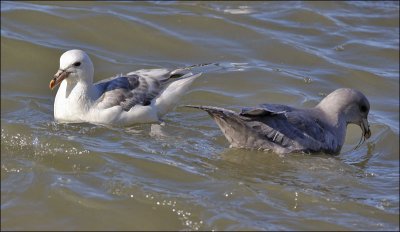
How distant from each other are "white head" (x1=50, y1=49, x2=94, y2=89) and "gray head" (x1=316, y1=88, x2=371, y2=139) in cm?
259

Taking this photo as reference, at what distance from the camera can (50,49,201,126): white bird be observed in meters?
10.0

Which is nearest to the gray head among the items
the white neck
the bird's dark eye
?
the bird's dark eye

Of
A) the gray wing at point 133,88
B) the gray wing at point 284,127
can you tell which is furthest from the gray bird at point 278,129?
the gray wing at point 133,88

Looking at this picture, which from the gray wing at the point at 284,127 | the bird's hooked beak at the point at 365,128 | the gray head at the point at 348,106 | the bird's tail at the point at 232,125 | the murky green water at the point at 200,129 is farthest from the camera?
the bird's hooked beak at the point at 365,128

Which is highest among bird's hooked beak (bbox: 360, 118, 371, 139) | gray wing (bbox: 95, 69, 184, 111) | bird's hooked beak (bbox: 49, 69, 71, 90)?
bird's hooked beak (bbox: 49, 69, 71, 90)

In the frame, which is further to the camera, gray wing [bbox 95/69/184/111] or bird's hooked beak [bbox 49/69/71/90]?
gray wing [bbox 95/69/184/111]

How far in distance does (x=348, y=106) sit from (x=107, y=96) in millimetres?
2647

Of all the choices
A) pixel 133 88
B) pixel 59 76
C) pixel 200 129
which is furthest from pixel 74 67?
pixel 200 129

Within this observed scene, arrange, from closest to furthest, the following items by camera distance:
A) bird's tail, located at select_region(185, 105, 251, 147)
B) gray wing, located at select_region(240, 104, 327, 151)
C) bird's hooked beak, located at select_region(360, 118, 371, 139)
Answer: bird's tail, located at select_region(185, 105, 251, 147)
gray wing, located at select_region(240, 104, 327, 151)
bird's hooked beak, located at select_region(360, 118, 371, 139)

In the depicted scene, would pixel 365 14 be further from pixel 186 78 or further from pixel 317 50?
pixel 186 78

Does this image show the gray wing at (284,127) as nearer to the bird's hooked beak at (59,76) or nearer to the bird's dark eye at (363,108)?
the bird's dark eye at (363,108)

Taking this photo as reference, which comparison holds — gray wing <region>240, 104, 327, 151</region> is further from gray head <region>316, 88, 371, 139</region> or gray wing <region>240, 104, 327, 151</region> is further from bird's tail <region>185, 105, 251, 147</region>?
gray head <region>316, 88, 371, 139</region>

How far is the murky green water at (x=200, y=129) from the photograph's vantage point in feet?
24.8

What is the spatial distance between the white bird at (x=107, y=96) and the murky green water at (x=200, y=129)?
0.64 feet
